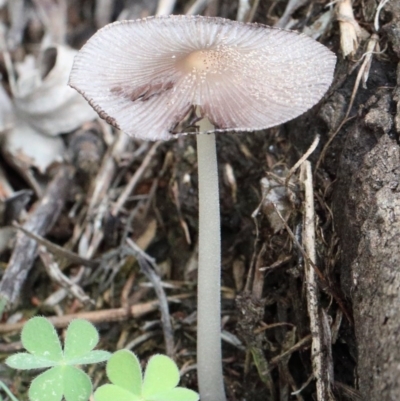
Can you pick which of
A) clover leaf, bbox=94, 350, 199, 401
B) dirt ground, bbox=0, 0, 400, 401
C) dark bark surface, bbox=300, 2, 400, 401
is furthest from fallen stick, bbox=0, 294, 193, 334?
dark bark surface, bbox=300, 2, 400, 401

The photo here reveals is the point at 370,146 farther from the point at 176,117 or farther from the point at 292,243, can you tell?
the point at 176,117

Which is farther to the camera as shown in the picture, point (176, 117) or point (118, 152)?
point (118, 152)

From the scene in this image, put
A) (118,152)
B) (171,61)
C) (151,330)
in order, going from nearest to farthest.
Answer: (171,61) → (151,330) → (118,152)

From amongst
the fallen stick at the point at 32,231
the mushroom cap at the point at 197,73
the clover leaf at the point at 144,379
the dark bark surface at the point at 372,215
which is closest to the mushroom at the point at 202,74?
the mushroom cap at the point at 197,73

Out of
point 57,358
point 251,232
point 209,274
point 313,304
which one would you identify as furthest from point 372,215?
point 57,358

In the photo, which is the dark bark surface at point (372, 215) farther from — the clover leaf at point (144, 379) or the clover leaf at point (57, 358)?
the clover leaf at point (57, 358)

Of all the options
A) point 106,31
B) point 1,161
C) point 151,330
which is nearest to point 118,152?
point 1,161

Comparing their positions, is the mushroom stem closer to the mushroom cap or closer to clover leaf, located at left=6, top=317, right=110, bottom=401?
the mushroom cap
